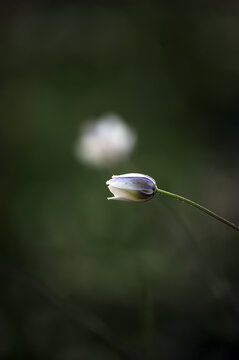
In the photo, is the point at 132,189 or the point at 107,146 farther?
the point at 107,146

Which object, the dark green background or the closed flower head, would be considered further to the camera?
the dark green background

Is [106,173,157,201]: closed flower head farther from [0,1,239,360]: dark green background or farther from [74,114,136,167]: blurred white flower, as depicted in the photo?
[74,114,136,167]: blurred white flower

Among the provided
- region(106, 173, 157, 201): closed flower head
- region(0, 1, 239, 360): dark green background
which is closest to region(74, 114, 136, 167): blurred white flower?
region(0, 1, 239, 360): dark green background

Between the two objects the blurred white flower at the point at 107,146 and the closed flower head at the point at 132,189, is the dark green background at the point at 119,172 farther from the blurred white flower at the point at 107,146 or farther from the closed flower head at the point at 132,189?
the closed flower head at the point at 132,189

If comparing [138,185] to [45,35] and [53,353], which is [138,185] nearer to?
[53,353]

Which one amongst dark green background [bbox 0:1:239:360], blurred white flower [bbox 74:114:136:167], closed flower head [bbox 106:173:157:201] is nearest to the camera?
closed flower head [bbox 106:173:157:201]

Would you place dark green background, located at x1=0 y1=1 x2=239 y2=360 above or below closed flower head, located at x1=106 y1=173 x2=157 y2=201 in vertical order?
above

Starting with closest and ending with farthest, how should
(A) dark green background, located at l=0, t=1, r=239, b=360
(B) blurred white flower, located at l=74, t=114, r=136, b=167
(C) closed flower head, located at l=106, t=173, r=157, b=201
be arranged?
(C) closed flower head, located at l=106, t=173, r=157, b=201 < (A) dark green background, located at l=0, t=1, r=239, b=360 < (B) blurred white flower, located at l=74, t=114, r=136, b=167

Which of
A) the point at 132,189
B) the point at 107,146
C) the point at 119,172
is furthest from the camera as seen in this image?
the point at 119,172

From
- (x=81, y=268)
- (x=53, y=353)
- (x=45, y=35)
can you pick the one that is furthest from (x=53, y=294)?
(x=45, y=35)

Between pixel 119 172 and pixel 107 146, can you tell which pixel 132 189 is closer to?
pixel 107 146

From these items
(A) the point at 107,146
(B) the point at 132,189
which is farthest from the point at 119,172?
(B) the point at 132,189
